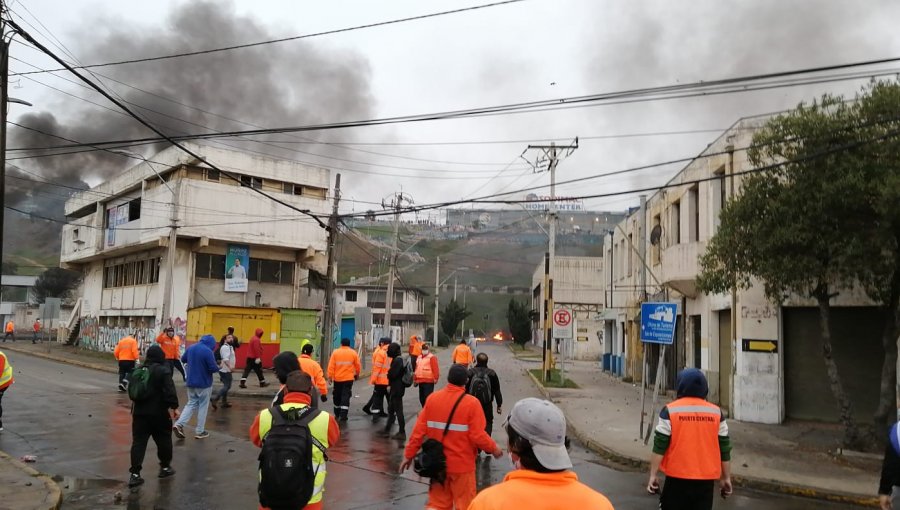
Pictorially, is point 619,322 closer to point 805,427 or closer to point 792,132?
point 805,427

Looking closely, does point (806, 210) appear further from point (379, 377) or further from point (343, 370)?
point (379, 377)

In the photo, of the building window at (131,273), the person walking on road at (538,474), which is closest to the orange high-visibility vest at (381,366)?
the person walking on road at (538,474)

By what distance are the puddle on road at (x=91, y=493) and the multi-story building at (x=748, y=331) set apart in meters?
10.5

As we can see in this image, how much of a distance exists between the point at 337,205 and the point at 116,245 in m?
20.1

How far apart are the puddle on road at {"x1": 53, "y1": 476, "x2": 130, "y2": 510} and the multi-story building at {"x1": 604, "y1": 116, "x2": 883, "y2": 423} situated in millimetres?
10458

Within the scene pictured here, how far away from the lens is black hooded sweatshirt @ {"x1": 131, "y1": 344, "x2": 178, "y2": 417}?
772 centimetres

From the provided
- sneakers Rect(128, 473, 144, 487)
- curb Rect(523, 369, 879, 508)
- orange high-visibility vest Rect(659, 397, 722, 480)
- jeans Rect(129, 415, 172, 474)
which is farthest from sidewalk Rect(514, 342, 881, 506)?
sneakers Rect(128, 473, 144, 487)

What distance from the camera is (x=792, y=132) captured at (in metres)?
11.4

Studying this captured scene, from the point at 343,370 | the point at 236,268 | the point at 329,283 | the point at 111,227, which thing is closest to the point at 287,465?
the point at 343,370

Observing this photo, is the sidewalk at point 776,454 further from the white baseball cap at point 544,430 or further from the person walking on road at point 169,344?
the person walking on road at point 169,344

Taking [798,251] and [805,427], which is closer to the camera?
[798,251]

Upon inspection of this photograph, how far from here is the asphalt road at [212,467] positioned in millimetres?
Result: 7371

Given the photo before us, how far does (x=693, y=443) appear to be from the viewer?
5.07m

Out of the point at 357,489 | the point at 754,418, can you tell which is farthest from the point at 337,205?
the point at 357,489
